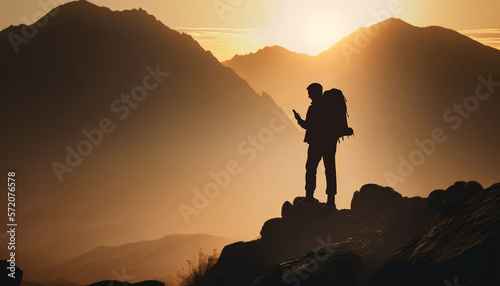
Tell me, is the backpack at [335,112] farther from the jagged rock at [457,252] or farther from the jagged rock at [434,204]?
the jagged rock at [457,252]

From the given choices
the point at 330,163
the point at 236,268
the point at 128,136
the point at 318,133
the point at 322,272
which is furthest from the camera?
the point at 128,136

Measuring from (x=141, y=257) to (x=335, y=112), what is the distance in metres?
61.4

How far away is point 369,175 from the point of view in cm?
18362

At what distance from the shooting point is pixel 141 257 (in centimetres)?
6806

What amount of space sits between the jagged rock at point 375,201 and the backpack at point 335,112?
7.67ft

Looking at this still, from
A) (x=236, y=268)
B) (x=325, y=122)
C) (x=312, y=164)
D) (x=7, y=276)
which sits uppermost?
(x=325, y=122)

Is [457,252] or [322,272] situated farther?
[322,272]

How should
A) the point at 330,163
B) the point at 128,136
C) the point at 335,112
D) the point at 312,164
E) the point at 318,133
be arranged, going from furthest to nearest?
the point at 128,136 < the point at 312,164 < the point at 330,163 < the point at 318,133 < the point at 335,112

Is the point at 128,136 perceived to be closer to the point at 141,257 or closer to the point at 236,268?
the point at 141,257

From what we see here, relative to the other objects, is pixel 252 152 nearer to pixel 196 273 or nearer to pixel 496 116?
pixel 496 116

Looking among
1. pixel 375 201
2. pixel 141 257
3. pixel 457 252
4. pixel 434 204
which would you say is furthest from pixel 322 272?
pixel 141 257

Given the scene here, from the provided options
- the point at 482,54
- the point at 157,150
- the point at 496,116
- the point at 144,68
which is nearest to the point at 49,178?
the point at 157,150

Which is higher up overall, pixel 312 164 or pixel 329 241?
pixel 312 164

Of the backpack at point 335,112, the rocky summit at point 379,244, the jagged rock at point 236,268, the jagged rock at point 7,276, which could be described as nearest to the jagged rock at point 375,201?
the rocky summit at point 379,244
